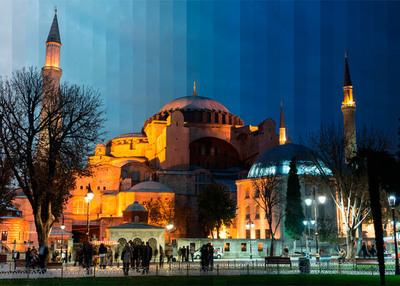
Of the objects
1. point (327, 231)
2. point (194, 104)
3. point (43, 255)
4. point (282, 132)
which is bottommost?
point (43, 255)

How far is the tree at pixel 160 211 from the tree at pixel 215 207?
377cm

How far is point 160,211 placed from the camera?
52.2 metres

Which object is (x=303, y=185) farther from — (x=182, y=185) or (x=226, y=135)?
(x=226, y=135)

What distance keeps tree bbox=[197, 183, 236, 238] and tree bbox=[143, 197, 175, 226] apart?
3.77 metres

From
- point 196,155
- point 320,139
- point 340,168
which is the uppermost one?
point 196,155

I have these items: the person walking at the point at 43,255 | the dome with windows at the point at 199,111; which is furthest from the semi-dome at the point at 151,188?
the person walking at the point at 43,255

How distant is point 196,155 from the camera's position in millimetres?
69312

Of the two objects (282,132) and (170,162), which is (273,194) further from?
(282,132)

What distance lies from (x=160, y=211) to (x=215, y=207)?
20.3 feet

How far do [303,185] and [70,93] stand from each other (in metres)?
30.2

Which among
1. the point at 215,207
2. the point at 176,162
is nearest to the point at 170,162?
the point at 176,162

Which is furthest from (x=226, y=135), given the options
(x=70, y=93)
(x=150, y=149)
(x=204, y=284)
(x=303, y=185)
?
(x=204, y=284)

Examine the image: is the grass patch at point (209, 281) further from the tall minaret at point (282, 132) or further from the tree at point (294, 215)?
the tall minaret at point (282, 132)

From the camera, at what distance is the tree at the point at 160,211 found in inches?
2023
